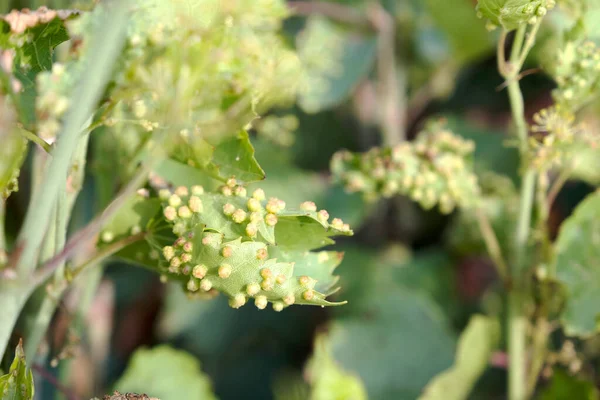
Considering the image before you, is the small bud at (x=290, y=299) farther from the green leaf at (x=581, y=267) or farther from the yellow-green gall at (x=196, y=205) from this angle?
the green leaf at (x=581, y=267)

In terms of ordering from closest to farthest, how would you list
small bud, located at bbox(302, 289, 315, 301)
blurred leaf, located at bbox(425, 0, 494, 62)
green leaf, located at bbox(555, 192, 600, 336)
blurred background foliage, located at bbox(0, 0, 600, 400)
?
1. small bud, located at bbox(302, 289, 315, 301)
2. green leaf, located at bbox(555, 192, 600, 336)
3. blurred background foliage, located at bbox(0, 0, 600, 400)
4. blurred leaf, located at bbox(425, 0, 494, 62)

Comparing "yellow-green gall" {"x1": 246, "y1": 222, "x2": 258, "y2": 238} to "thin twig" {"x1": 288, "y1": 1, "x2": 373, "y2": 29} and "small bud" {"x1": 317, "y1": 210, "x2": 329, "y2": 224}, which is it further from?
"thin twig" {"x1": 288, "y1": 1, "x2": 373, "y2": 29}

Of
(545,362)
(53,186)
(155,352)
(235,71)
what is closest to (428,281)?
(545,362)

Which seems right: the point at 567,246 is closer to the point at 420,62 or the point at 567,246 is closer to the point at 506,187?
the point at 506,187

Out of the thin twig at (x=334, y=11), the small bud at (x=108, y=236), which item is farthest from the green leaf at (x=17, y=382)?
the thin twig at (x=334, y=11)

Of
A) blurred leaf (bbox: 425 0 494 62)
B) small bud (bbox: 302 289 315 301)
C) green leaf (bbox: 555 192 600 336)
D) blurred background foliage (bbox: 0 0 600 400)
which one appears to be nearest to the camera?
small bud (bbox: 302 289 315 301)

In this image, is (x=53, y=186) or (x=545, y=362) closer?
(x=53, y=186)

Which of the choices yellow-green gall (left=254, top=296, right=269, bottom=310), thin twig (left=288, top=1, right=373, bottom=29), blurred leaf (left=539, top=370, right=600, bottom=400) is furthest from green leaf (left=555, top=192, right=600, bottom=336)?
thin twig (left=288, top=1, right=373, bottom=29)

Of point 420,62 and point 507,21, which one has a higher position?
Result: point 420,62
